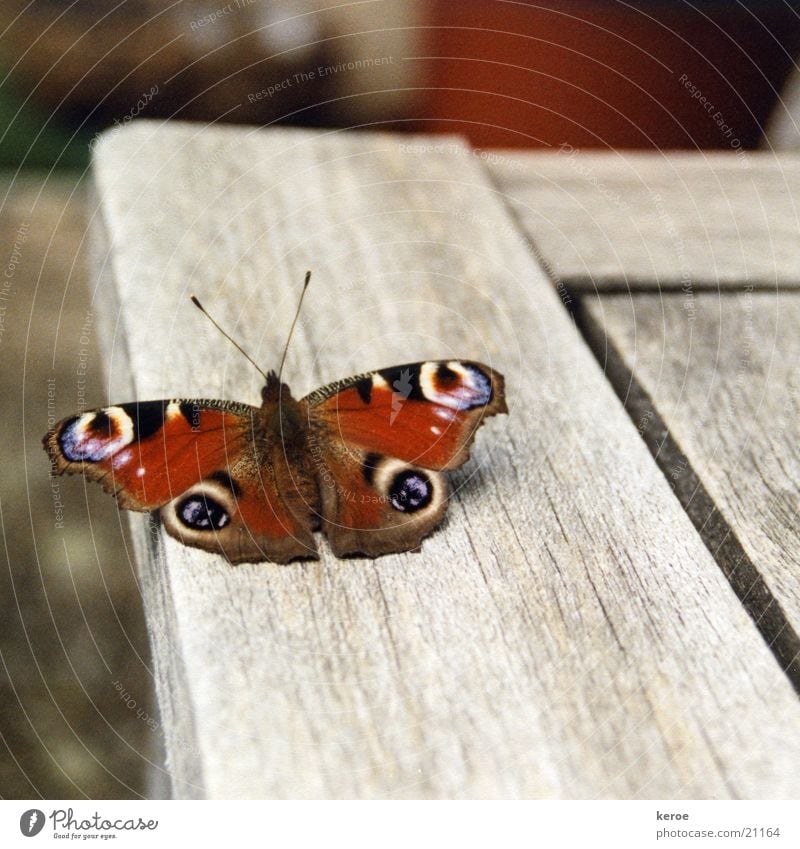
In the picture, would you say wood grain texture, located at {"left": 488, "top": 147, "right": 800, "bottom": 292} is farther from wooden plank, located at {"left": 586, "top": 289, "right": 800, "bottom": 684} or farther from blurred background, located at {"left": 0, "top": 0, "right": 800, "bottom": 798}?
blurred background, located at {"left": 0, "top": 0, "right": 800, "bottom": 798}

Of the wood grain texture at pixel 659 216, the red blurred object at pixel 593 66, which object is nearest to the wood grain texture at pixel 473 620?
the wood grain texture at pixel 659 216

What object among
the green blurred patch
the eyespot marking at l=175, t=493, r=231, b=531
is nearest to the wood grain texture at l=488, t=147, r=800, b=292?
the eyespot marking at l=175, t=493, r=231, b=531

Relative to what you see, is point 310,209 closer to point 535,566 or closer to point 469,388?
point 469,388

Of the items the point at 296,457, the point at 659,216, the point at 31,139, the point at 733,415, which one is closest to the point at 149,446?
the point at 296,457

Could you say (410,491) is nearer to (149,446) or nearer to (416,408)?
(416,408)

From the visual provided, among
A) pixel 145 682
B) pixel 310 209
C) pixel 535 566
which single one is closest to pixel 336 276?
pixel 310 209

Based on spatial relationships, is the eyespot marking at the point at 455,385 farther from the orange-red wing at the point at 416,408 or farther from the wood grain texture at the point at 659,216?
the wood grain texture at the point at 659,216

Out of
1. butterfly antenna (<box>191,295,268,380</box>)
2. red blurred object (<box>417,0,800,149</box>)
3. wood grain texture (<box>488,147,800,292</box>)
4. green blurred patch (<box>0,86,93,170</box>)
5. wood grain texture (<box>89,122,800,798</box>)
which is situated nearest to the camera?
wood grain texture (<box>89,122,800,798</box>)

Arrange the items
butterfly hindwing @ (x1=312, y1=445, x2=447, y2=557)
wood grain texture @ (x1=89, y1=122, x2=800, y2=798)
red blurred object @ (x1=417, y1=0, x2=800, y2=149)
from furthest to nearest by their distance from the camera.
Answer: red blurred object @ (x1=417, y1=0, x2=800, y2=149)
butterfly hindwing @ (x1=312, y1=445, x2=447, y2=557)
wood grain texture @ (x1=89, y1=122, x2=800, y2=798)
